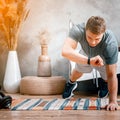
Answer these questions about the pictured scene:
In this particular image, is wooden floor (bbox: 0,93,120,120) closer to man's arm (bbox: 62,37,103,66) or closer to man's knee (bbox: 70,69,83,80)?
man's arm (bbox: 62,37,103,66)

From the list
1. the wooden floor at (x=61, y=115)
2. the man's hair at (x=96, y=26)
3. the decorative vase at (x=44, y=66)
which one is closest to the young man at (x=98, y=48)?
the man's hair at (x=96, y=26)

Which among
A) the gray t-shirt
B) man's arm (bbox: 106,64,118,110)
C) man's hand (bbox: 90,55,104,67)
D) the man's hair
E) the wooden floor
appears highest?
the man's hair

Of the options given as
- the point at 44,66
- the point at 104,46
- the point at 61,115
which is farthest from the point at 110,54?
the point at 44,66

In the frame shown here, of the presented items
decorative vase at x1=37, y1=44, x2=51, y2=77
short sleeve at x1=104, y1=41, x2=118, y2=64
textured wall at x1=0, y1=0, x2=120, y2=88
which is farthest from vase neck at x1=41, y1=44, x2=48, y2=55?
short sleeve at x1=104, y1=41, x2=118, y2=64

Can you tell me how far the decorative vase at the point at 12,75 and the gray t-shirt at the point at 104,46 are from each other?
1147 mm

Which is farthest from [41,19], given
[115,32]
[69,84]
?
[69,84]

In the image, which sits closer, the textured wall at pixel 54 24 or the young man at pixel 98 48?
the young man at pixel 98 48

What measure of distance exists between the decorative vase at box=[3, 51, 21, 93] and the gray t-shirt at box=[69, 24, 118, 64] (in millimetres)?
1147

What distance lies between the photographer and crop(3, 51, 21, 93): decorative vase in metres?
3.00

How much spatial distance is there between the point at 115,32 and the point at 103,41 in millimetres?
1267

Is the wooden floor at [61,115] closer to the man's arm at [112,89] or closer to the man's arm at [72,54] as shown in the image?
the man's arm at [112,89]

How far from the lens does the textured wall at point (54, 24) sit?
10.3ft

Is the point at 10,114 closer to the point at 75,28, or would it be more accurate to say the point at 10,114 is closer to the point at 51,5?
the point at 75,28

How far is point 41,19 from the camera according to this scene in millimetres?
3223
